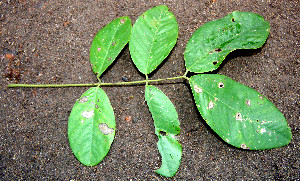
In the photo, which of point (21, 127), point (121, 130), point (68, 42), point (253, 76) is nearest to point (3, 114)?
point (21, 127)

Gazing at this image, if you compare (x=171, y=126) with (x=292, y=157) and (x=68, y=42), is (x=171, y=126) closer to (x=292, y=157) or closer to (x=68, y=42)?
(x=292, y=157)

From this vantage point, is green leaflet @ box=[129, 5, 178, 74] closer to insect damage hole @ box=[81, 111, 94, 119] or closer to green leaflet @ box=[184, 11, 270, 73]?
green leaflet @ box=[184, 11, 270, 73]

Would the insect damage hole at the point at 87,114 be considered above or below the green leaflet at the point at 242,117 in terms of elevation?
above

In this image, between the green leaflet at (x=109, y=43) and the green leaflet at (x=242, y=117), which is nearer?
the green leaflet at (x=242, y=117)

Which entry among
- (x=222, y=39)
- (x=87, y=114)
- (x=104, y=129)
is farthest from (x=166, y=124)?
(x=222, y=39)

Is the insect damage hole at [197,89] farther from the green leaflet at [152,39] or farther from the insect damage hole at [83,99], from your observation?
the insect damage hole at [83,99]

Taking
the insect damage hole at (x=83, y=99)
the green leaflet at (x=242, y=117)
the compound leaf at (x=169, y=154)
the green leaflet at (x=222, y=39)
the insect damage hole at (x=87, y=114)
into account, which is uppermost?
the green leaflet at (x=222, y=39)

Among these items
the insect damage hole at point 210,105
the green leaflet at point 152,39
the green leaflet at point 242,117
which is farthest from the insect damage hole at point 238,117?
the green leaflet at point 152,39
